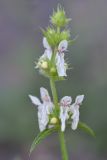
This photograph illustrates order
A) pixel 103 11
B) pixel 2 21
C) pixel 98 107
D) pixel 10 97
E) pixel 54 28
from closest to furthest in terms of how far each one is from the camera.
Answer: pixel 54 28
pixel 98 107
pixel 10 97
pixel 103 11
pixel 2 21

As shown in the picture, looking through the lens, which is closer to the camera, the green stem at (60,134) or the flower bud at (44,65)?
the green stem at (60,134)

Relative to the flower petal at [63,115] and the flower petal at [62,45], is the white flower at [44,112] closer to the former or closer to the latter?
the flower petal at [63,115]

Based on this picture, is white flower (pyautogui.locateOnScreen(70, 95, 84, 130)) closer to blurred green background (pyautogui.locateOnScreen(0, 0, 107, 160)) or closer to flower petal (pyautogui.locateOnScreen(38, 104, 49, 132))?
flower petal (pyautogui.locateOnScreen(38, 104, 49, 132))

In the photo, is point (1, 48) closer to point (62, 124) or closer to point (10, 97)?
point (10, 97)

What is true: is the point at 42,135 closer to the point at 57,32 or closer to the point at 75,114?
the point at 75,114

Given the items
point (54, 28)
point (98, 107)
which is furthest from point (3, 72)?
point (54, 28)

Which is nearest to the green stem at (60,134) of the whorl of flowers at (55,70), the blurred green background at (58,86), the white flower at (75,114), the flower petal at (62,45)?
the whorl of flowers at (55,70)

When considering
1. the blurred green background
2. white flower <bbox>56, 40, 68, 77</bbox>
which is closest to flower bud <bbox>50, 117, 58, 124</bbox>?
white flower <bbox>56, 40, 68, 77</bbox>

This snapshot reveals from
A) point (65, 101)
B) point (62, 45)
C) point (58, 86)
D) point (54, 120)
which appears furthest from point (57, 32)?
point (58, 86)

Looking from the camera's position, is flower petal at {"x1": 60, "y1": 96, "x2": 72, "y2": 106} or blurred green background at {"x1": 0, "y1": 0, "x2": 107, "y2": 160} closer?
flower petal at {"x1": 60, "y1": 96, "x2": 72, "y2": 106}
